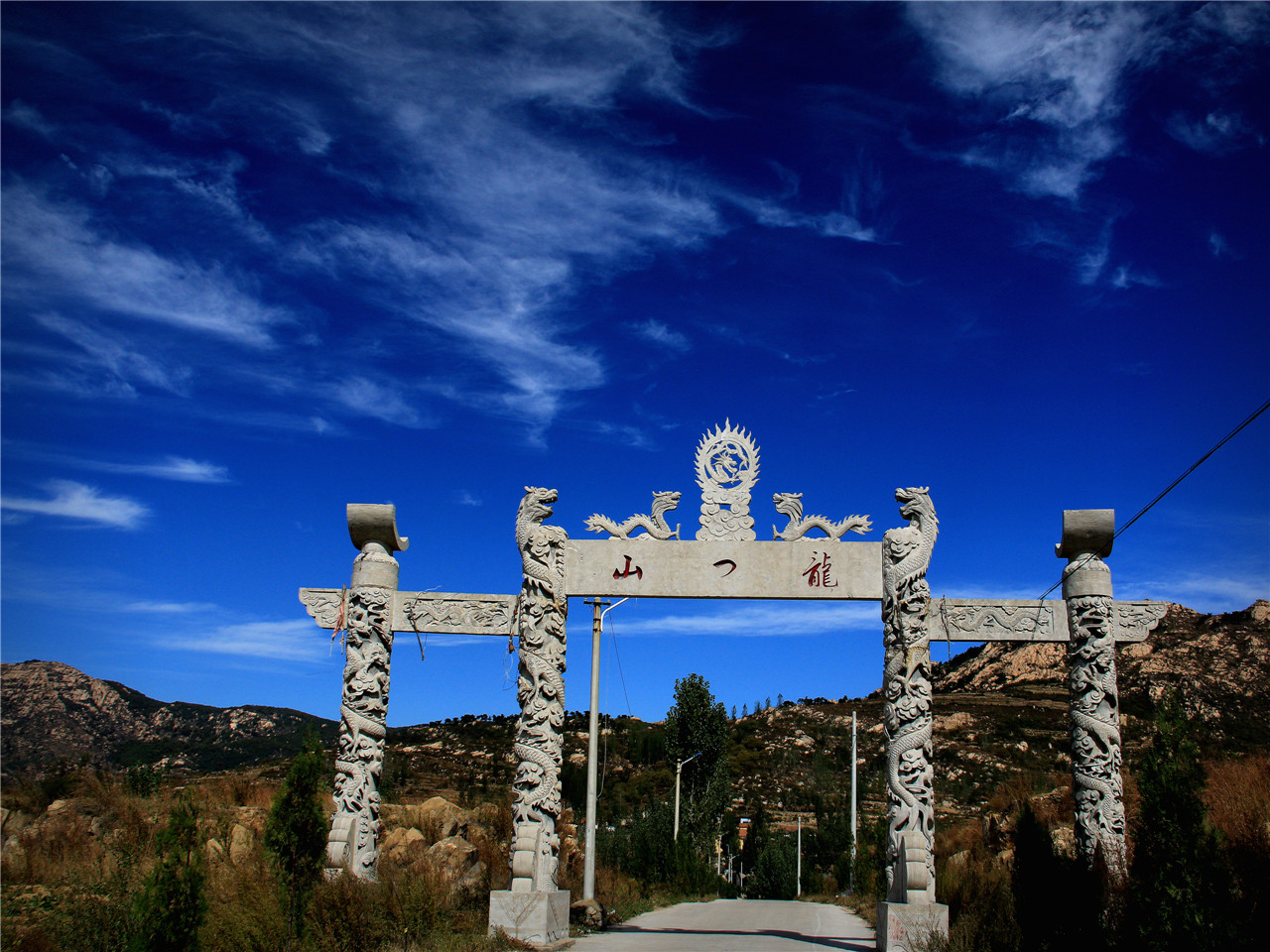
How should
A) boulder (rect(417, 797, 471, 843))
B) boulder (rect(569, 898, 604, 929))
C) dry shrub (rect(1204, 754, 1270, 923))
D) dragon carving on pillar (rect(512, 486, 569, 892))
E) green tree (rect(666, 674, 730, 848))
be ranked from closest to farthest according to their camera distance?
dry shrub (rect(1204, 754, 1270, 923)) → dragon carving on pillar (rect(512, 486, 569, 892)) → boulder (rect(569, 898, 604, 929)) → boulder (rect(417, 797, 471, 843)) → green tree (rect(666, 674, 730, 848))

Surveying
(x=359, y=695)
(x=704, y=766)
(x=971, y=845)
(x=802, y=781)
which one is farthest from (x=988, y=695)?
(x=359, y=695)

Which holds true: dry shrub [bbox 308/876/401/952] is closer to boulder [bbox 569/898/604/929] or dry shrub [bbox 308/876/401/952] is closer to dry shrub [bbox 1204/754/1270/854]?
boulder [bbox 569/898/604/929]

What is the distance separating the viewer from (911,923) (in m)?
9.96

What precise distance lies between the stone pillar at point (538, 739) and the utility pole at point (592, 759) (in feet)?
3.47

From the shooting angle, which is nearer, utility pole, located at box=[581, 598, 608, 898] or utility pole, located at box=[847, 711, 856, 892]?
utility pole, located at box=[581, 598, 608, 898]

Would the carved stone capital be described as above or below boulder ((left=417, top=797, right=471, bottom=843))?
A: above

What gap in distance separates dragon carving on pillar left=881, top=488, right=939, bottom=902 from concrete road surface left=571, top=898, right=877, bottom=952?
1313 mm

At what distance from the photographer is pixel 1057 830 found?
14.2 m

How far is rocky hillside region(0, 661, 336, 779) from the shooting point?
2339cm

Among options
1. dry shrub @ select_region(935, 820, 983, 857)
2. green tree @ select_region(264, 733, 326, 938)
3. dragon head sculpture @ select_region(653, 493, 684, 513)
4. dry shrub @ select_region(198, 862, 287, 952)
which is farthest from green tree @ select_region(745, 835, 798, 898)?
green tree @ select_region(264, 733, 326, 938)

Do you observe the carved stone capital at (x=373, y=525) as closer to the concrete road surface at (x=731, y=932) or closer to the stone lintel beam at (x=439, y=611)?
the stone lintel beam at (x=439, y=611)

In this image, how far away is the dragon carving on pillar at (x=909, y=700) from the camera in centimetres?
1040

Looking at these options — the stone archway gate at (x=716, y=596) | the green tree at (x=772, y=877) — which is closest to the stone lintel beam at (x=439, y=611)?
the stone archway gate at (x=716, y=596)

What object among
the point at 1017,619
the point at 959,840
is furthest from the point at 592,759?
the point at 959,840
